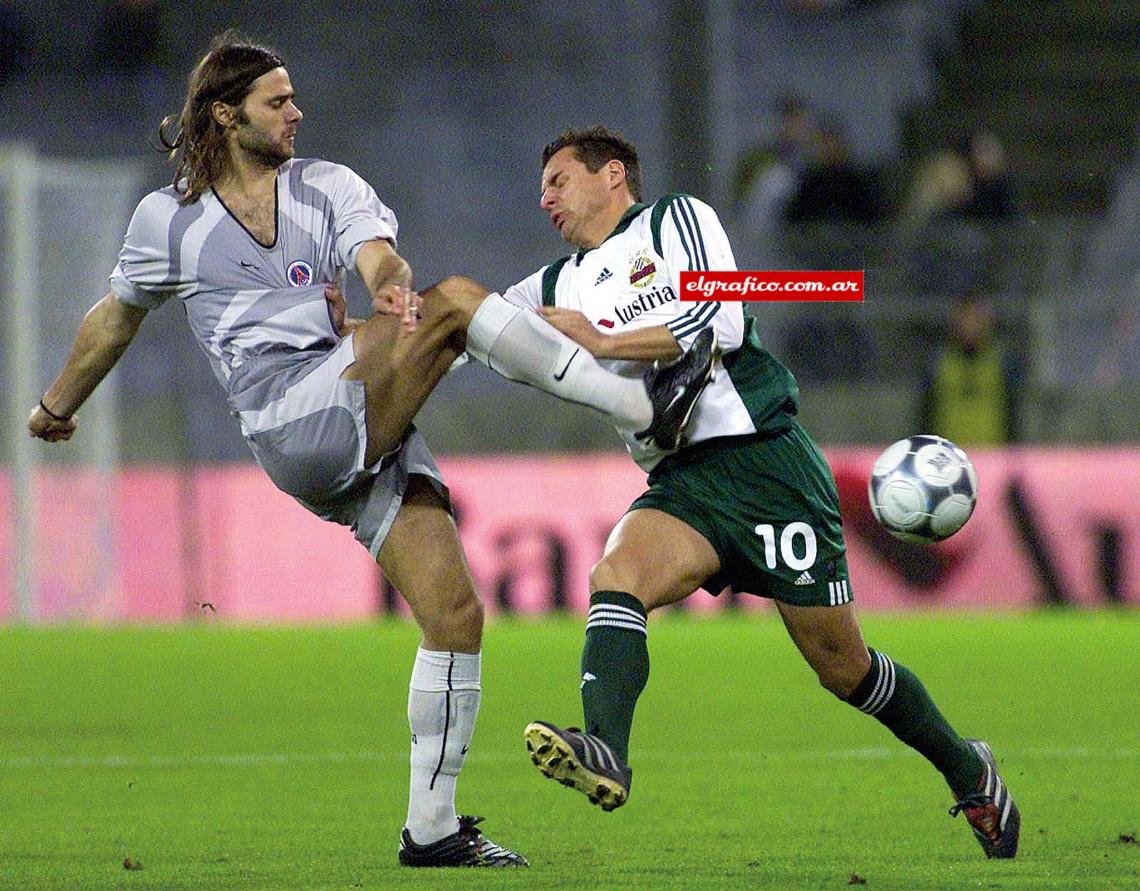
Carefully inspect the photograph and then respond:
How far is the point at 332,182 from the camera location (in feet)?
17.1

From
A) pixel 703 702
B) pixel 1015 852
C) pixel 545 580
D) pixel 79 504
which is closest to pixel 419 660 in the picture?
pixel 1015 852

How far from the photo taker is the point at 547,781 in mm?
6918

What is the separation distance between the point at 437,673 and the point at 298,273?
41.7 inches

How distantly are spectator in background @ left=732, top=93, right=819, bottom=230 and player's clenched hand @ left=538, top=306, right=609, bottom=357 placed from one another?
10917 millimetres

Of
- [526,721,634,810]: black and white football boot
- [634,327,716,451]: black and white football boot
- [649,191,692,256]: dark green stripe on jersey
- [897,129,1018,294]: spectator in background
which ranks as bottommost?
[526,721,634,810]: black and white football boot

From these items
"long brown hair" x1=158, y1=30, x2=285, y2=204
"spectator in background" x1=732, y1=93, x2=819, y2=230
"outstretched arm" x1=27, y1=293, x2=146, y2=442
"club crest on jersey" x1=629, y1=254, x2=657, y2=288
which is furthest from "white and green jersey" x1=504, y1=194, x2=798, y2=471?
"spectator in background" x1=732, y1=93, x2=819, y2=230

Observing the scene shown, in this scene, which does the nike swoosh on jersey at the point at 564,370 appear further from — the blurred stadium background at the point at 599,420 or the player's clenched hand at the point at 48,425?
the blurred stadium background at the point at 599,420

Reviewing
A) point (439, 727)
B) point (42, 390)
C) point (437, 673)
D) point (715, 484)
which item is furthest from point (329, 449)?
point (42, 390)

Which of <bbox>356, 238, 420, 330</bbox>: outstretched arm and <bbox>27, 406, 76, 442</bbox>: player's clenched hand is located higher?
<bbox>356, 238, 420, 330</bbox>: outstretched arm

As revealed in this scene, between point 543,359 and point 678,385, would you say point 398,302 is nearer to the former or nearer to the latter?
point 543,359

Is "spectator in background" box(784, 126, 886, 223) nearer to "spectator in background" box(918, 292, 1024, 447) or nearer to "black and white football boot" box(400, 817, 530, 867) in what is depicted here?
"spectator in background" box(918, 292, 1024, 447)

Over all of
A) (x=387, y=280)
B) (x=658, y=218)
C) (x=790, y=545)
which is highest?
(x=658, y=218)

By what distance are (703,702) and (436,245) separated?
5.56 meters

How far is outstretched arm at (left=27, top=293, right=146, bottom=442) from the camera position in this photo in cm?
532
